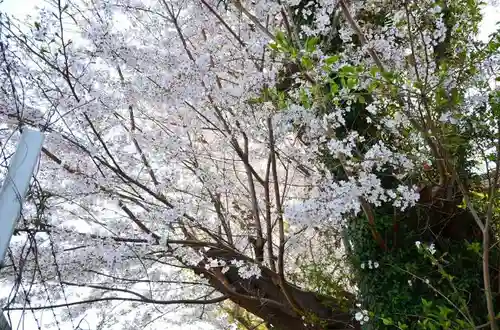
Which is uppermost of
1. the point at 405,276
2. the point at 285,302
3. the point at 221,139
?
the point at 221,139

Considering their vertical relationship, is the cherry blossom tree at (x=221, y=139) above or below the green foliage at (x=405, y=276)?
above

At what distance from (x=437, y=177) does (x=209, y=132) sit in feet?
6.30

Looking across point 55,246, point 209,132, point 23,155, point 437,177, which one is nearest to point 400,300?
point 437,177

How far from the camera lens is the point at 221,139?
4.26m

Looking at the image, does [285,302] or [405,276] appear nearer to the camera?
[405,276]

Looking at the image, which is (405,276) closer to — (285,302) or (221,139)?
(285,302)

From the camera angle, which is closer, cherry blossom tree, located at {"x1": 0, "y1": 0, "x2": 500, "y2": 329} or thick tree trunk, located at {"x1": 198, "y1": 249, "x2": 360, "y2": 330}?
cherry blossom tree, located at {"x1": 0, "y1": 0, "x2": 500, "y2": 329}

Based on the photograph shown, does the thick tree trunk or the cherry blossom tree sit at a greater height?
the cherry blossom tree

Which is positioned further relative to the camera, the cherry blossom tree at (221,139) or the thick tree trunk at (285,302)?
the thick tree trunk at (285,302)

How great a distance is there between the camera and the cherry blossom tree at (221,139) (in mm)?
3297

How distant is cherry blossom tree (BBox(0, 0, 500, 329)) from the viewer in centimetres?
330

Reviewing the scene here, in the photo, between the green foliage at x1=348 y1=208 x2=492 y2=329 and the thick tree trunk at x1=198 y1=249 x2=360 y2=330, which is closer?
the green foliage at x1=348 y1=208 x2=492 y2=329

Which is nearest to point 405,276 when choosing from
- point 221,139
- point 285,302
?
point 285,302

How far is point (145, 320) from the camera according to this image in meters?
5.18
